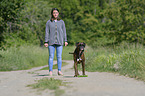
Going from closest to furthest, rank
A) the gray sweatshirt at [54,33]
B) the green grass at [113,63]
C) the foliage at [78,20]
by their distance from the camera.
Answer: the gray sweatshirt at [54,33], the green grass at [113,63], the foliage at [78,20]

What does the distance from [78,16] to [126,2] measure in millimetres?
21800

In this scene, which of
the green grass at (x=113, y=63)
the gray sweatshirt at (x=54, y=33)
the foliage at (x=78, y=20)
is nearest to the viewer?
the gray sweatshirt at (x=54, y=33)

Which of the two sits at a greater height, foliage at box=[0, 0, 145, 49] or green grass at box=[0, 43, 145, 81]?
foliage at box=[0, 0, 145, 49]

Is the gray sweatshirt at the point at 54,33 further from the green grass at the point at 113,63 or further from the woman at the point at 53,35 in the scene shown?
the green grass at the point at 113,63

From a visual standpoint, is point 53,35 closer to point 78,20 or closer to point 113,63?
point 113,63

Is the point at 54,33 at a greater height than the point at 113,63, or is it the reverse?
the point at 54,33

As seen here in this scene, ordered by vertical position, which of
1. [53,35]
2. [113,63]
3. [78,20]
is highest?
[78,20]

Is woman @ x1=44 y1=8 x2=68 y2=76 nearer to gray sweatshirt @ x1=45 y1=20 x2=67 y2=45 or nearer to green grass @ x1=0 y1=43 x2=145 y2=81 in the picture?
gray sweatshirt @ x1=45 y1=20 x2=67 y2=45

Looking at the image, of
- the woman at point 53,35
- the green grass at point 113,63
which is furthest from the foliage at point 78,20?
the woman at point 53,35

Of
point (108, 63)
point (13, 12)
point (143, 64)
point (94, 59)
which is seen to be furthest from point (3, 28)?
point (143, 64)

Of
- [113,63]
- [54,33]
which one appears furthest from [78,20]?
[54,33]

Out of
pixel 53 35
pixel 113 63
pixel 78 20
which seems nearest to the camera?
pixel 53 35

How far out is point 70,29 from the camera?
46625mm

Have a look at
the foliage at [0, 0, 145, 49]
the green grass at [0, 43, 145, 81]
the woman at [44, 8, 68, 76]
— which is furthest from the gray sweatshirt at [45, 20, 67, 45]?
the foliage at [0, 0, 145, 49]
